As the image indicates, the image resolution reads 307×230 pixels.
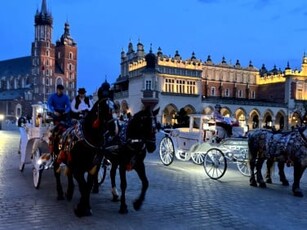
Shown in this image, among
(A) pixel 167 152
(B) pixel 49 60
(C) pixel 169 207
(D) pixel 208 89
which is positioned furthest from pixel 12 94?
(C) pixel 169 207

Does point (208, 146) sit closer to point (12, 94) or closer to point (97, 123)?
point (97, 123)

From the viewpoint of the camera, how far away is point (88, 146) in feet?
21.3

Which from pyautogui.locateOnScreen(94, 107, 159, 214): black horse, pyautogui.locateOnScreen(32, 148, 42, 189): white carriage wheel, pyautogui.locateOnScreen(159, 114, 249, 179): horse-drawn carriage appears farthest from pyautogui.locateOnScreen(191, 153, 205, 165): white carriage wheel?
pyautogui.locateOnScreen(94, 107, 159, 214): black horse

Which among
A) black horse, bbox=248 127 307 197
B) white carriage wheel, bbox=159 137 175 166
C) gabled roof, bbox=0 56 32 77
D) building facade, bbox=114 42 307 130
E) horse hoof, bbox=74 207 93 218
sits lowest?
horse hoof, bbox=74 207 93 218

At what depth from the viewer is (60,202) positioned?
7383mm

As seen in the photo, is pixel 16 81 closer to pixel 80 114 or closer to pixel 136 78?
pixel 136 78

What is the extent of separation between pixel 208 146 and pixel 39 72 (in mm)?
98579

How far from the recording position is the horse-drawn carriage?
1095 centimetres

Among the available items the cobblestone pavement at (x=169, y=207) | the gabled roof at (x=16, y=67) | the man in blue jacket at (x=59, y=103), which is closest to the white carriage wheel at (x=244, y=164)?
the cobblestone pavement at (x=169, y=207)

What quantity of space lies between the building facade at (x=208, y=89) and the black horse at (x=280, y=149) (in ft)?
131

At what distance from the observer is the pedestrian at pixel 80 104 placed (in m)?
8.23

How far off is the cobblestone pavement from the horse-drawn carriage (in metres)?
0.74

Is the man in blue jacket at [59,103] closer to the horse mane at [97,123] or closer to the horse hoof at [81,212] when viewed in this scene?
the horse mane at [97,123]

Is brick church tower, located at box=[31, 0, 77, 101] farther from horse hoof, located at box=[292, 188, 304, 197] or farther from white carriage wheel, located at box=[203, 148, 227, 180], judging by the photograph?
horse hoof, located at box=[292, 188, 304, 197]
